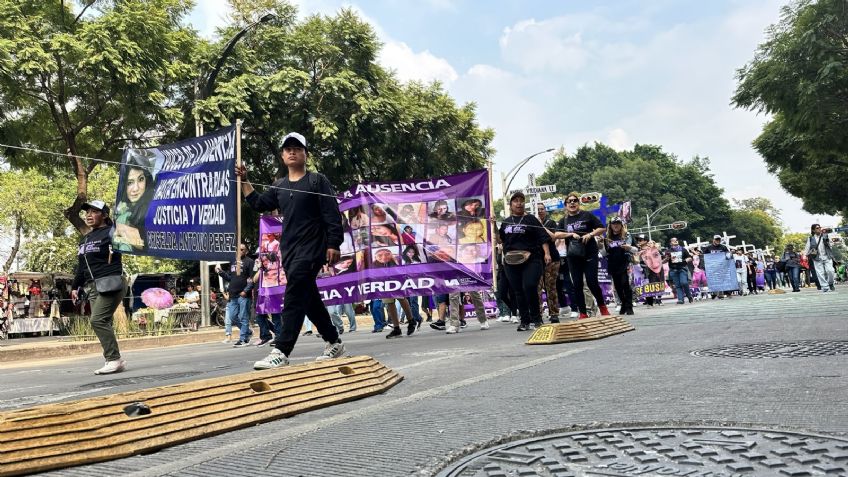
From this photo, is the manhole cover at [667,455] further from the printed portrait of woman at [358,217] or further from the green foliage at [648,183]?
the green foliage at [648,183]

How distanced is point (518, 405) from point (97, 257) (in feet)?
17.6

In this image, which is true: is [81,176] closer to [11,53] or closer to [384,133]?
[11,53]

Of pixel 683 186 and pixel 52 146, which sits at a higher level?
pixel 683 186

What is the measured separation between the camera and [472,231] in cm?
925

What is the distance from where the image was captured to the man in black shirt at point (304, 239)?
16.5 feet

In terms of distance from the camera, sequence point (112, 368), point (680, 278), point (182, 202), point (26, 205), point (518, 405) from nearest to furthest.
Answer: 1. point (518, 405)
2. point (112, 368)
3. point (182, 202)
4. point (680, 278)
5. point (26, 205)

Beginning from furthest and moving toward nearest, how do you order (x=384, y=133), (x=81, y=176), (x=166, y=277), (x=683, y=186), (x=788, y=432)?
(x=683, y=186) < (x=166, y=277) < (x=384, y=133) < (x=81, y=176) < (x=788, y=432)

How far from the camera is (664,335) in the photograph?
646 cm

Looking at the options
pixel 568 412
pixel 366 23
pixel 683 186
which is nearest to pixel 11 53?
pixel 366 23

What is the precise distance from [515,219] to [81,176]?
11.6 m

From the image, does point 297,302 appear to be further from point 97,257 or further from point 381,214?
point 381,214

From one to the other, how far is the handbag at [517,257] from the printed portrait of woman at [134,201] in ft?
15.9

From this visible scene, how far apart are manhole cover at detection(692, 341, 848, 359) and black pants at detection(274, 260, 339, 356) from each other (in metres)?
2.91

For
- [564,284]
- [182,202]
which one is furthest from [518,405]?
[564,284]
